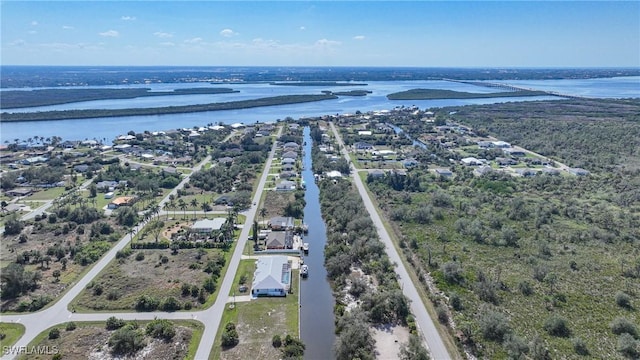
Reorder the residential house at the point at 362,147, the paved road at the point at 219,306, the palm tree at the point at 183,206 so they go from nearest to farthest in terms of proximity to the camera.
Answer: the paved road at the point at 219,306, the palm tree at the point at 183,206, the residential house at the point at 362,147

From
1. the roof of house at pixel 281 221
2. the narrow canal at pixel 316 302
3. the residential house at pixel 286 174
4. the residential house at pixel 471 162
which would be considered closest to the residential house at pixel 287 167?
the residential house at pixel 286 174

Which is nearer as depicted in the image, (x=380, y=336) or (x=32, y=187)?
(x=380, y=336)

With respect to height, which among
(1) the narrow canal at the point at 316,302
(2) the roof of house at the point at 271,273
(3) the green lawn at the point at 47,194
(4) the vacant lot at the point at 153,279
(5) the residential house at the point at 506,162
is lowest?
(1) the narrow canal at the point at 316,302

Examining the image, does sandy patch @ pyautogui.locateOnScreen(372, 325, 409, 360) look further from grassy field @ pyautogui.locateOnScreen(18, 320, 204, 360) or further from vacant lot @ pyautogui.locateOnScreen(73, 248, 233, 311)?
vacant lot @ pyautogui.locateOnScreen(73, 248, 233, 311)

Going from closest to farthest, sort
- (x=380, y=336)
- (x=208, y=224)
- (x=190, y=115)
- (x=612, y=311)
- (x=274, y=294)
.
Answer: (x=380, y=336), (x=612, y=311), (x=274, y=294), (x=208, y=224), (x=190, y=115)

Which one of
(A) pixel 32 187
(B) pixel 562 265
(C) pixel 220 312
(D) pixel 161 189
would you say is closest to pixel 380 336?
(C) pixel 220 312

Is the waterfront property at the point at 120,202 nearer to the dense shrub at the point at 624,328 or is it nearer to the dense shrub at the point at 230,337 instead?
the dense shrub at the point at 230,337

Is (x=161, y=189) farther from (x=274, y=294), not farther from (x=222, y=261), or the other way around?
(x=274, y=294)
